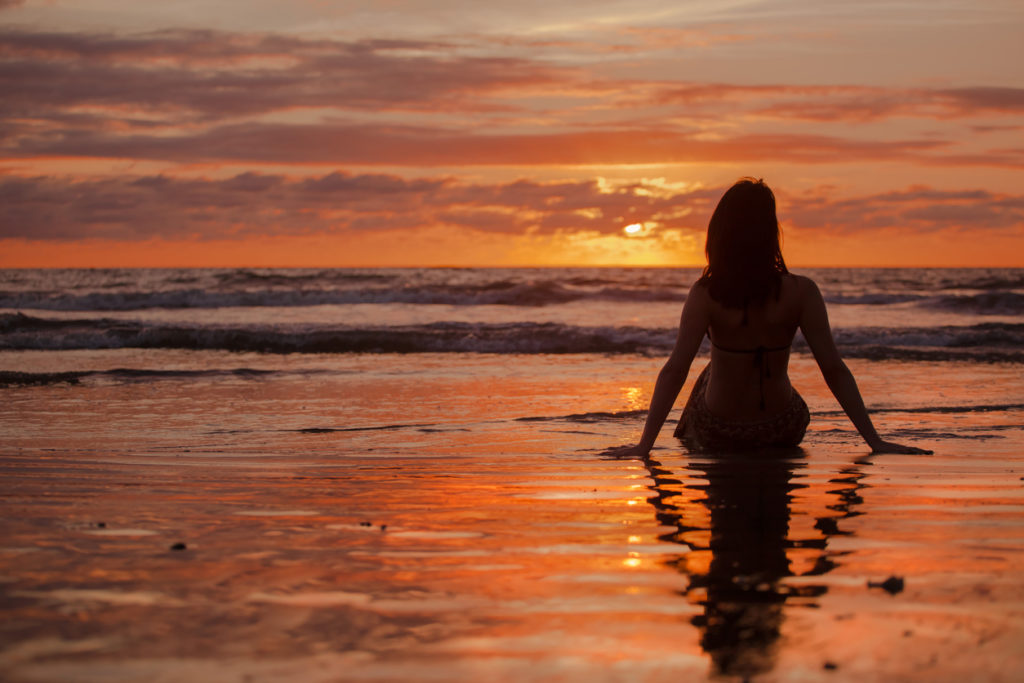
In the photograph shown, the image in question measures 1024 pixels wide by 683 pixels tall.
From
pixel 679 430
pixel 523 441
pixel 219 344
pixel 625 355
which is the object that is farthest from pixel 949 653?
pixel 219 344

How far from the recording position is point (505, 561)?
2869 millimetres

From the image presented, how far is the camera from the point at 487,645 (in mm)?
2125

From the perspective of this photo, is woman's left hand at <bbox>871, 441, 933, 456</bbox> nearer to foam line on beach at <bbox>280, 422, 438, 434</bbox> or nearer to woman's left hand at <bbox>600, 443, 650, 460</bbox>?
woman's left hand at <bbox>600, 443, 650, 460</bbox>

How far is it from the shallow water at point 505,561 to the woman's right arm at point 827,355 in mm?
285

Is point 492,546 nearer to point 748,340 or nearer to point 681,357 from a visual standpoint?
point 681,357

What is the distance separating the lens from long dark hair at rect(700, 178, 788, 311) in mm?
4477

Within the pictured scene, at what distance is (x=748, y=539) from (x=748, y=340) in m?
1.84

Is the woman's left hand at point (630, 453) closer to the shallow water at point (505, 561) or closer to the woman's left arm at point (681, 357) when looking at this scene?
the woman's left arm at point (681, 357)

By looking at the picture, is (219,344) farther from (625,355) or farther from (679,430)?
(679,430)

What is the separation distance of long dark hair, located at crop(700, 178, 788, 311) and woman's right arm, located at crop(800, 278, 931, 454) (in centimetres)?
19

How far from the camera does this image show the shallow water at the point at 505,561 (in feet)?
6.72

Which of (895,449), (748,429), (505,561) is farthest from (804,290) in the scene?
(505,561)

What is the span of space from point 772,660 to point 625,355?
1443 cm

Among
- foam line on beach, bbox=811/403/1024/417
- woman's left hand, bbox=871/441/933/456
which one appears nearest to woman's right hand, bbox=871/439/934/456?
woman's left hand, bbox=871/441/933/456
